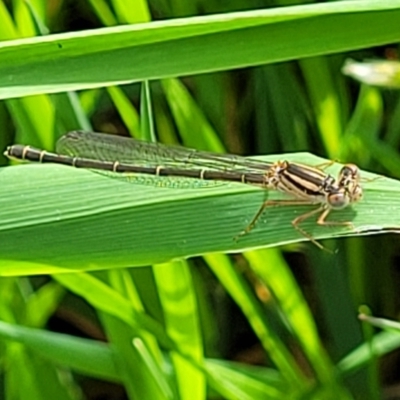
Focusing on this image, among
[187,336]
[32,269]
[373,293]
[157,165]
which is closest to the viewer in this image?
[32,269]

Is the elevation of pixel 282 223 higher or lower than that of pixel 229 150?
lower

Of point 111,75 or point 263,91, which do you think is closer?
point 111,75

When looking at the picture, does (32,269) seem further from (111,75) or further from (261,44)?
(261,44)

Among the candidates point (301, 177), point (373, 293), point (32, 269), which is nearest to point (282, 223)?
point (301, 177)

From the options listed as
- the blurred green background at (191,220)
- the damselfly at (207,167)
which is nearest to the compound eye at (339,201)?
the damselfly at (207,167)

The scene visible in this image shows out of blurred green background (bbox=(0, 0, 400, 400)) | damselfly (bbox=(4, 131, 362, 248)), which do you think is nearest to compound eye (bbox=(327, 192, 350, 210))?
damselfly (bbox=(4, 131, 362, 248))

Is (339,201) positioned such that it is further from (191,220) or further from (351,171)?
(191,220)

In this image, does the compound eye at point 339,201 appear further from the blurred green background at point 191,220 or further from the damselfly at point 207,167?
the blurred green background at point 191,220

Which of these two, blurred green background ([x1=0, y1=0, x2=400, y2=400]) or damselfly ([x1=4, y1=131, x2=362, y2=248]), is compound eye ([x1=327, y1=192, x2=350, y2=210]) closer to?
damselfly ([x1=4, y1=131, x2=362, y2=248])

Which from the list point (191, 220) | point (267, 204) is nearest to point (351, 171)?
point (267, 204)
